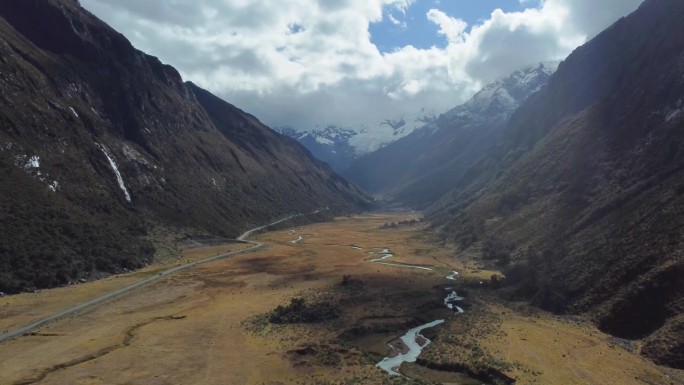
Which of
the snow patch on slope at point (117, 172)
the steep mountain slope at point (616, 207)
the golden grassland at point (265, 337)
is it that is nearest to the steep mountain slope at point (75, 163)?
the snow patch on slope at point (117, 172)

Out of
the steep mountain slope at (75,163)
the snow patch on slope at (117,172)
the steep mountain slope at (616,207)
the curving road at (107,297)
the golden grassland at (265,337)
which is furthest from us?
the snow patch on slope at (117,172)

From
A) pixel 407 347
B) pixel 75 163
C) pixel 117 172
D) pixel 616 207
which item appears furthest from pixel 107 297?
pixel 616 207

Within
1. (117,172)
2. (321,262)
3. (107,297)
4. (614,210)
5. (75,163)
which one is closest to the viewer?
(107,297)

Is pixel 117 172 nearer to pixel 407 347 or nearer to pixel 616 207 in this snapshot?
pixel 407 347

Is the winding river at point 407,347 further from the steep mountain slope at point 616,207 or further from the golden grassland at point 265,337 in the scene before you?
the steep mountain slope at point 616,207

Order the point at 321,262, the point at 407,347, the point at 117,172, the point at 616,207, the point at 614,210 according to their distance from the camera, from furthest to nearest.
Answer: the point at 117,172 < the point at 321,262 < the point at 616,207 < the point at 614,210 < the point at 407,347

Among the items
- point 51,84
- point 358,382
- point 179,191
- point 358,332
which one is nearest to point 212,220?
point 179,191
